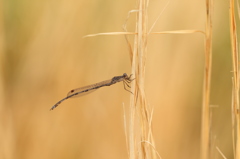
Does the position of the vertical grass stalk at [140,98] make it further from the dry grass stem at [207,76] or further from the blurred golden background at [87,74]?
the blurred golden background at [87,74]

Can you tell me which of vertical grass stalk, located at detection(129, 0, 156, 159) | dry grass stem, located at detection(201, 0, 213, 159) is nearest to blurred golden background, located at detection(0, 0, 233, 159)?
dry grass stem, located at detection(201, 0, 213, 159)

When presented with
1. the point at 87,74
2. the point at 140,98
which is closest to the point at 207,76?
the point at 140,98

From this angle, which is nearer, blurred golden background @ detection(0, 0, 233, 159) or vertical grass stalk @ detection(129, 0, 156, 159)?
vertical grass stalk @ detection(129, 0, 156, 159)

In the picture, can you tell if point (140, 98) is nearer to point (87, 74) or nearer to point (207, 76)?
point (207, 76)

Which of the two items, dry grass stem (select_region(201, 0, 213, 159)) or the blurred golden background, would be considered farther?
the blurred golden background

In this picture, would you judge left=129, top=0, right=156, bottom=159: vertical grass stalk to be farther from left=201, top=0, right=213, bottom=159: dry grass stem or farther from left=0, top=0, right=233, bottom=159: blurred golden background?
left=0, top=0, right=233, bottom=159: blurred golden background

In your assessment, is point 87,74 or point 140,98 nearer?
point 140,98

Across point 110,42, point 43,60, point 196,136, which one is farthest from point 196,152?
point 43,60

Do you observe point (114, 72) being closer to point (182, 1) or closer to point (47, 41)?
point (47, 41)
